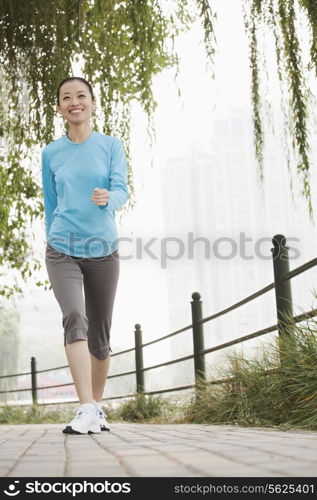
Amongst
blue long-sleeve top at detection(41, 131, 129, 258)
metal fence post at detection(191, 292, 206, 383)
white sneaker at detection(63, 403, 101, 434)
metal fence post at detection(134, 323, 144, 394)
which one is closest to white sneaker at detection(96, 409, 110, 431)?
white sneaker at detection(63, 403, 101, 434)

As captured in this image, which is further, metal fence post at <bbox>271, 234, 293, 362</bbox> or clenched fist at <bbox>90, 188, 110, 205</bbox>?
metal fence post at <bbox>271, 234, 293, 362</bbox>

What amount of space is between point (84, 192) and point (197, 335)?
280 centimetres

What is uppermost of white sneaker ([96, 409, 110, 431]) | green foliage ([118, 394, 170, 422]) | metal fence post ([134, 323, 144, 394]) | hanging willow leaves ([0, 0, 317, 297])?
hanging willow leaves ([0, 0, 317, 297])

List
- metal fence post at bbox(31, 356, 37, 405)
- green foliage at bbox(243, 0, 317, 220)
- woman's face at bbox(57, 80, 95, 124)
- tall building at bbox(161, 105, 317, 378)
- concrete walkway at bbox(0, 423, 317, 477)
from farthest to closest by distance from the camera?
tall building at bbox(161, 105, 317, 378) → metal fence post at bbox(31, 356, 37, 405) → woman's face at bbox(57, 80, 95, 124) → green foliage at bbox(243, 0, 317, 220) → concrete walkway at bbox(0, 423, 317, 477)

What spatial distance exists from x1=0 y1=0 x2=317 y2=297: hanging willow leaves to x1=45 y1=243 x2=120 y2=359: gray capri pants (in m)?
0.39

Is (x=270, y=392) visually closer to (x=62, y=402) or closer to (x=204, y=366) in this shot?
(x=204, y=366)

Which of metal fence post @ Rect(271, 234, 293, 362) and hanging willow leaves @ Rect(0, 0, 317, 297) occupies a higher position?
hanging willow leaves @ Rect(0, 0, 317, 297)

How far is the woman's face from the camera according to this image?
3.04m

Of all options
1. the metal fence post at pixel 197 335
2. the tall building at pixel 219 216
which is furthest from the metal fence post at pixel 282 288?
the tall building at pixel 219 216

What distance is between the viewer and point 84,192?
3.39 metres

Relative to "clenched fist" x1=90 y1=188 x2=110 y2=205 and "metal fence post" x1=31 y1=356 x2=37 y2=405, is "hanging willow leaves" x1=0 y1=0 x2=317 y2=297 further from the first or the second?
"metal fence post" x1=31 y1=356 x2=37 y2=405

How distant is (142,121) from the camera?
2736mm

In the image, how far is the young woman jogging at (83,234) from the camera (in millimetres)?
3207

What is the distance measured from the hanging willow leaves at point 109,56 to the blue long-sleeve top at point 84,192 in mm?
142
